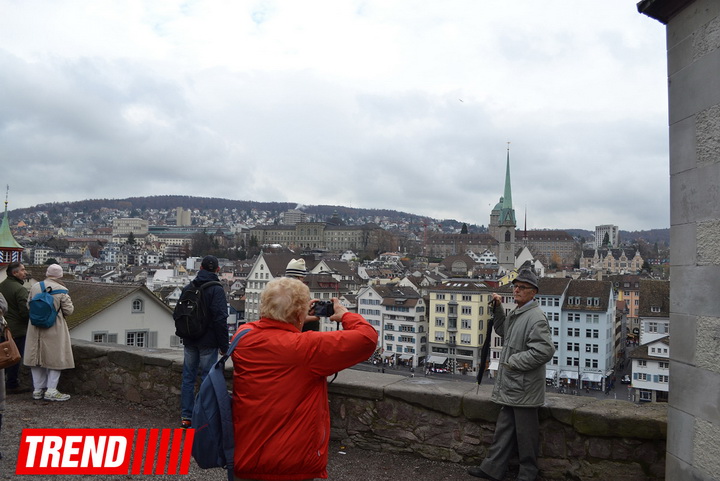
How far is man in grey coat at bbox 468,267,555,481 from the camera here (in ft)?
12.4

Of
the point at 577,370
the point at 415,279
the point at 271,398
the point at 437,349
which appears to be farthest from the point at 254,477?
the point at 415,279

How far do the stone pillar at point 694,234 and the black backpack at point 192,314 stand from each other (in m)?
3.38

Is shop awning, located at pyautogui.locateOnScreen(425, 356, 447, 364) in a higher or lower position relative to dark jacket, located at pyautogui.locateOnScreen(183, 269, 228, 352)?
lower

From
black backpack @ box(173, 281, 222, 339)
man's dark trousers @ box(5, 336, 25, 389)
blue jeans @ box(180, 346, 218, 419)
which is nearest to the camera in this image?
black backpack @ box(173, 281, 222, 339)

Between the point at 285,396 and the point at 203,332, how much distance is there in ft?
8.18

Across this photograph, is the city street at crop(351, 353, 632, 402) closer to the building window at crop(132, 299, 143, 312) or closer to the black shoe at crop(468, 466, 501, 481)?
the building window at crop(132, 299, 143, 312)

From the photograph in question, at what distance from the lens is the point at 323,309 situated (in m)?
3.24

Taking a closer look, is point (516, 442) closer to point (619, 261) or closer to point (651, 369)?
point (651, 369)

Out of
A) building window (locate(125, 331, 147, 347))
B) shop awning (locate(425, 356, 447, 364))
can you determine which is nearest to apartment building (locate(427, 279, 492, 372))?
shop awning (locate(425, 356, 447, 364))

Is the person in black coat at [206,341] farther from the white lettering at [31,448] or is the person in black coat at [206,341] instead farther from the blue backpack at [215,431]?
the blue backpack at [215,431]

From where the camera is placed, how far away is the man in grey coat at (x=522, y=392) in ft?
12.4

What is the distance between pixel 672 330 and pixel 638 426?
93cm

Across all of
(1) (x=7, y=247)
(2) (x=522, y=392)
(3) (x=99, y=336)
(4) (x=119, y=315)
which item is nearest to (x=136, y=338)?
(4) (x=119, y=315)

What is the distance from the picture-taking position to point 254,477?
104 inches
